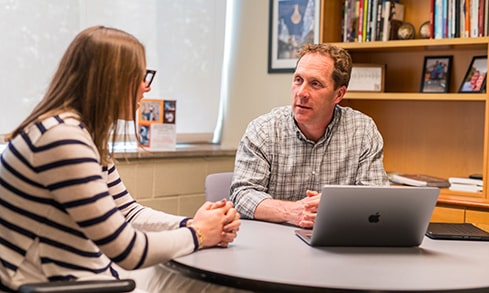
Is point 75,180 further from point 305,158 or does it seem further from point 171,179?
point 171,179

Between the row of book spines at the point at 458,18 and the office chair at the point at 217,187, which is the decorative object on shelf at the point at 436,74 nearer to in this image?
the row of book spines at the point at 458,18

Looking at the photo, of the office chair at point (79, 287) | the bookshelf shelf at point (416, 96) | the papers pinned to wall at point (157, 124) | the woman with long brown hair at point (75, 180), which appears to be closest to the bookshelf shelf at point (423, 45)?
the bookshelf shelf at point (416, 96)

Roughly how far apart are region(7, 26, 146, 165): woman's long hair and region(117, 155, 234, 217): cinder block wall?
161 centimetres

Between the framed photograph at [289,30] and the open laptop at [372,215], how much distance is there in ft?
6.56

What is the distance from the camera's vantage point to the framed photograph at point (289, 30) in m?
3.69

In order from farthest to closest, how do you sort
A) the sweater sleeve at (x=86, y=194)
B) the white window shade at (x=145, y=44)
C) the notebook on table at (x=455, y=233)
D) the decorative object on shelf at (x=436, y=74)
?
1. the decorative object on shelf at (x=436, y=74)
2. the white window shade at (x=145, y=44)
3. the notebook on table at (x=455, y=233)
4. the sweater sleeve at (x=86, y=194)

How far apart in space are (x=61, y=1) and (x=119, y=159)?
0.78 metres

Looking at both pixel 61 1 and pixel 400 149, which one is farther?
pixel 400 149

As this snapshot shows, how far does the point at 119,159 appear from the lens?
3.10m

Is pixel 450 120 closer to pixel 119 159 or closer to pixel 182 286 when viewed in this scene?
pixel 119 159

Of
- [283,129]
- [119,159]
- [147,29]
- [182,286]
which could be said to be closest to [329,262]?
[182,286]

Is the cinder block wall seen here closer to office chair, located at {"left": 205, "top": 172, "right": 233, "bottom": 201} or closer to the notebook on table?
office chair, located at {"left": 205, "top": 172, "right": 233, "bottom": 201}

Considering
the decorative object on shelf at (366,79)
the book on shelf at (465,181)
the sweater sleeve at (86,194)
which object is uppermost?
the decorative object on shelf at (366,79)

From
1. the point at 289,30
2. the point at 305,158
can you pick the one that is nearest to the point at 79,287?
the point at 305,158
